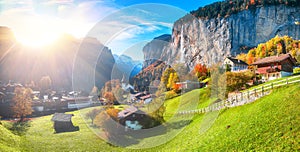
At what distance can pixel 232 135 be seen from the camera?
53.9 feet

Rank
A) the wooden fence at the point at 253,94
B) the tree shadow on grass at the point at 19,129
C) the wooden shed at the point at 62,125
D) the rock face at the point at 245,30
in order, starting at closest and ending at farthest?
1. the wooden fence at the point at 253,94
2. the tree shadow on grass at the point at 19,129
3. the wooden shed at the point at 62,125
4. the rock face at the point at 245,30

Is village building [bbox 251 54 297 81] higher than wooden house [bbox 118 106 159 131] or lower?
higher

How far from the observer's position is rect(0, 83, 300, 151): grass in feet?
44.7

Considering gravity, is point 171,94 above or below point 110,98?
above

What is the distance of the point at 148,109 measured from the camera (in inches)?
1259

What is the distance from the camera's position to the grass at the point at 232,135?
44.7ft

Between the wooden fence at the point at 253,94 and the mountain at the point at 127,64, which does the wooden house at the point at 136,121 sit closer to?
the wooden fence at the point at 253,94

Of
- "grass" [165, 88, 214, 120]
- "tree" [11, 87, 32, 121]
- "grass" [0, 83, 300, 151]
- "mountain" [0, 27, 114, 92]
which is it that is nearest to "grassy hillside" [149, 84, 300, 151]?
"grass" [0, 83, 300, 151]

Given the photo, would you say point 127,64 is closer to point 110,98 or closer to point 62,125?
point 62,125

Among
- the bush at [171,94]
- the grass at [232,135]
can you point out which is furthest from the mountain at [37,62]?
the grass at [232,135]

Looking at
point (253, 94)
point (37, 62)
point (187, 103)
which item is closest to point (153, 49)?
point (253, 94)

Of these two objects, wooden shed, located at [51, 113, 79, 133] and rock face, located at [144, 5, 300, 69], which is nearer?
wooden shed, located at [51, 113, 79, 133]

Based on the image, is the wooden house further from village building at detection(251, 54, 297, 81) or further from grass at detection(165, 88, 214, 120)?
village building at detection(251, 54, 297, 81)

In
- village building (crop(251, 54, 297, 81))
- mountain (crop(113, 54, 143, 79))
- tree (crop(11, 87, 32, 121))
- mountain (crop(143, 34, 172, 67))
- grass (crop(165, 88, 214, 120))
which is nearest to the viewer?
mountain (crop(113, 54, 143, 79))
